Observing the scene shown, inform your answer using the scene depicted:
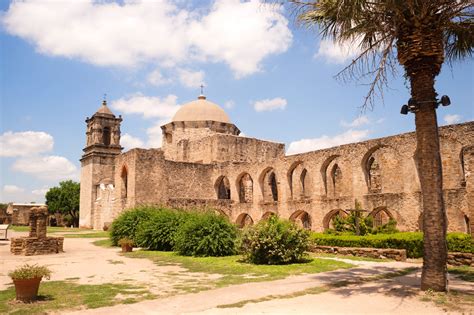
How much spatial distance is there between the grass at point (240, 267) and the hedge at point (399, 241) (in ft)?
7.79

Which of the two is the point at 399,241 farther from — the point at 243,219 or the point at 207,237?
the point at 243,219

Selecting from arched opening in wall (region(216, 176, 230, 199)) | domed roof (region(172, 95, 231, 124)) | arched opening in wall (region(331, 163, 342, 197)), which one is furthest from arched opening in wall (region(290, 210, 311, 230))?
domed roof (region(172, 95, 231, 124))

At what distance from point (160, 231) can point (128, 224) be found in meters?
3.04

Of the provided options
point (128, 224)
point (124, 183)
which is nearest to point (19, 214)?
point (124, 183)

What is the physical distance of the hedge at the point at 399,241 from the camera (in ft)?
36.8

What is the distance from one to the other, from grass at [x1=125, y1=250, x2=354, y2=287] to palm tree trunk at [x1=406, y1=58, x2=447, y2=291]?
10.6 ft

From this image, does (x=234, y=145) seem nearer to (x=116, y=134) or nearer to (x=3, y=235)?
(x=116, y=134)

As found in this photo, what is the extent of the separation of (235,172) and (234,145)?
394cm

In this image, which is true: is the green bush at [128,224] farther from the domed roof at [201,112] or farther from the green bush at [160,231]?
the domed roof at [201,112]

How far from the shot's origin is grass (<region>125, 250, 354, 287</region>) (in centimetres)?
889

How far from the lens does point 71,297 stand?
6.98m

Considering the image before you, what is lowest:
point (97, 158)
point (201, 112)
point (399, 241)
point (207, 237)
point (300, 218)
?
point (399, 241)

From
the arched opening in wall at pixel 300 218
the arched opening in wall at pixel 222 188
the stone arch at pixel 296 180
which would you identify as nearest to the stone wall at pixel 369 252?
the arched opening in wall at pixel 300 218

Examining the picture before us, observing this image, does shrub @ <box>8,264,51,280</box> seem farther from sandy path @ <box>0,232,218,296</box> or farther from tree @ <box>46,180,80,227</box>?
tree @ <box>46,180,80,227</box>
